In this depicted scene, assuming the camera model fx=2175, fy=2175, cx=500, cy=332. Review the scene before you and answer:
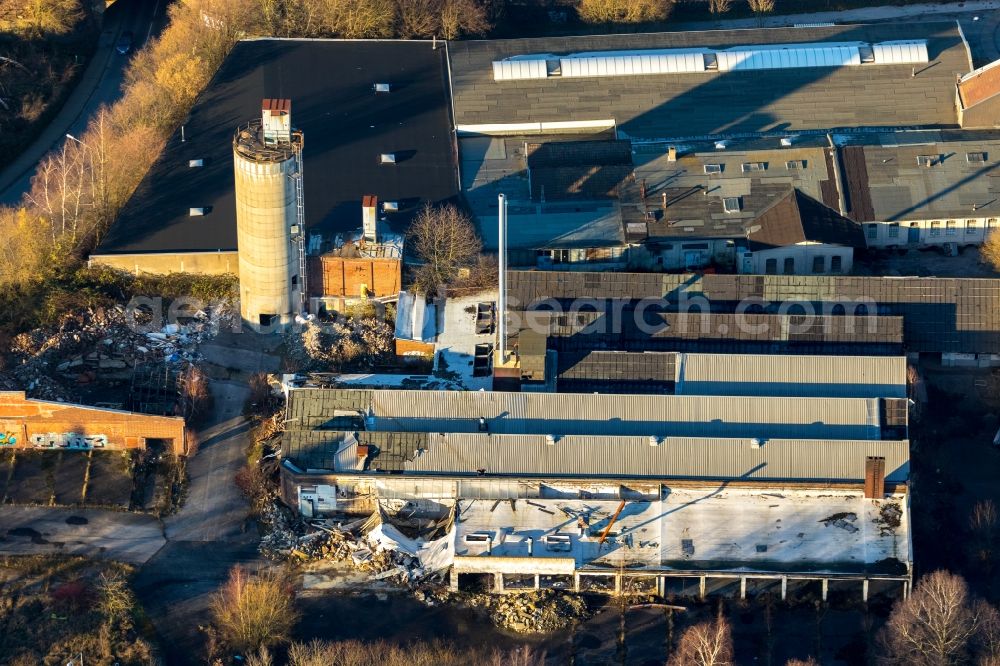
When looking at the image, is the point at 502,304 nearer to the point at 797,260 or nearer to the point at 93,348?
the point at 797,260

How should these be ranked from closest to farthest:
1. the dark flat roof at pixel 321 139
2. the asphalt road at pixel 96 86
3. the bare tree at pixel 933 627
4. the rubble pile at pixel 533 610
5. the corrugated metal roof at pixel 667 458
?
the bare tree at pixel 933 627
the rubble pile at pixel 533 610
the corrugated metal roof at pixel 667 458
the dark flat roof at pixel 321 139
the asphalt road at pixel 96 86

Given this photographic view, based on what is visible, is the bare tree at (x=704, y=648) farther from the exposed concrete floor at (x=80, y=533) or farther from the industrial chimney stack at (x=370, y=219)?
the industrial chimney stack at (x=370, y=219)

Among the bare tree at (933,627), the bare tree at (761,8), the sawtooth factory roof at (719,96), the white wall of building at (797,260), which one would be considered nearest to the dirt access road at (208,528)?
the sawtooth factory roof at (719,96)

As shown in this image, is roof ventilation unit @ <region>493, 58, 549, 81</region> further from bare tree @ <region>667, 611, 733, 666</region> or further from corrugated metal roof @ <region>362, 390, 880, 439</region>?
bare tree @ <region>667, 611, 733, 666</region>

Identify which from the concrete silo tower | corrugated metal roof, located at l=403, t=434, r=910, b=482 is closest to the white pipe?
corrugated metal roof, located at l=403, t=434, r=910, b=482

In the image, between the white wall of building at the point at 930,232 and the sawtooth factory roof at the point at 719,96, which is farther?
the sawtooth factory roof at the point at 719,96

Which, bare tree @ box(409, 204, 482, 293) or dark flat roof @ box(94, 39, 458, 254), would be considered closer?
bare tree @ box(409, 204, 482, 293)
